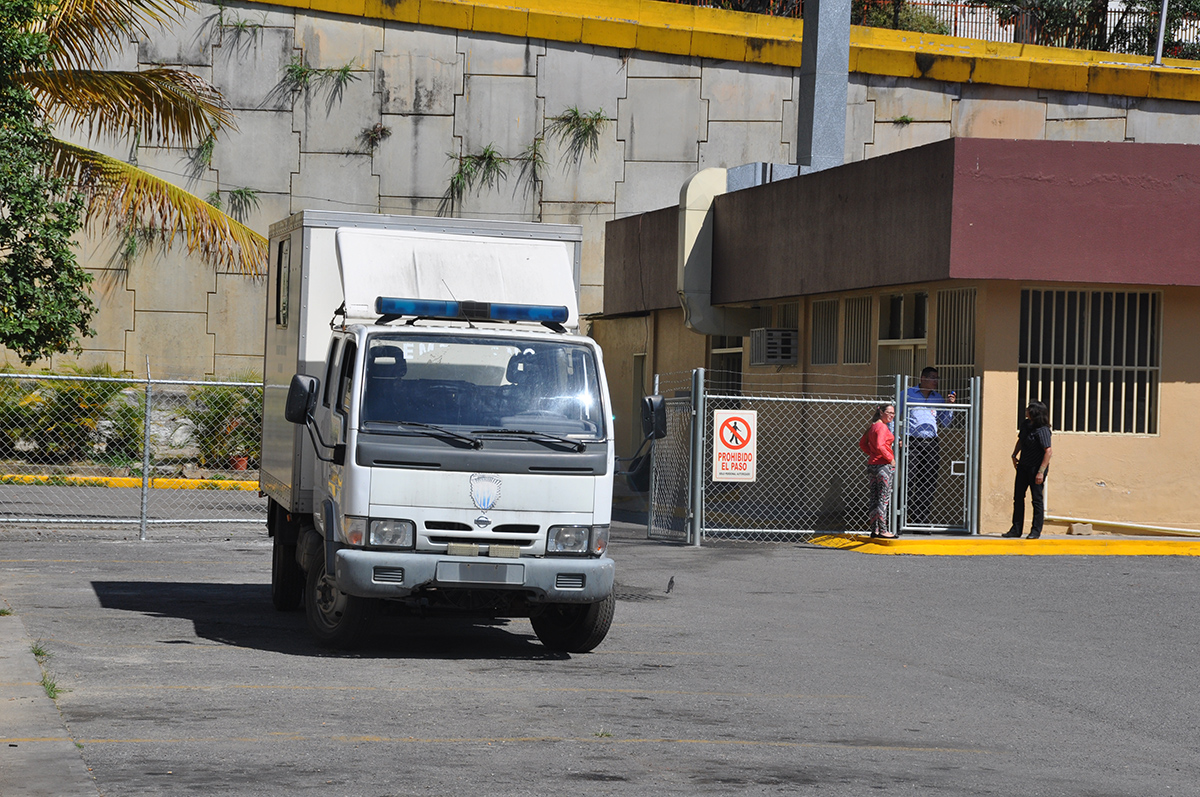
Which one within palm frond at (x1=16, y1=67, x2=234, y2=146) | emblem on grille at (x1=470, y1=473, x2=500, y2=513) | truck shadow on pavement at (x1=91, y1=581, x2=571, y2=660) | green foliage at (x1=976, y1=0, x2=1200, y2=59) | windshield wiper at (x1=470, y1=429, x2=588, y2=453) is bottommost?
truck shadow on pavement at (x1=91, y1=581, x2=571, y2=660)

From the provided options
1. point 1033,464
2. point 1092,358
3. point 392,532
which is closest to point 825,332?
point 1092,358

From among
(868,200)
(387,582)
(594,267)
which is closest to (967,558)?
(868,200)

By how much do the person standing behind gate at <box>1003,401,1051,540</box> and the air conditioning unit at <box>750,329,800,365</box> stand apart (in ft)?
17.9

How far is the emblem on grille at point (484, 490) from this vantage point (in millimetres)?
9492

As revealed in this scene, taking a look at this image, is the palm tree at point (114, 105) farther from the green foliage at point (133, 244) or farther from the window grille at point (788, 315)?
the green foliage at point (133, 244)

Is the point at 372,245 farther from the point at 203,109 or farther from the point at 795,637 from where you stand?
the point at 203,109

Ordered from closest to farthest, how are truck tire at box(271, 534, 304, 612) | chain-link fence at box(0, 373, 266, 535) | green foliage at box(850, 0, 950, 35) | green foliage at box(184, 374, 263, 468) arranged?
truck tire at box(271, 534, 304, 612)
chain-link fence at box(0, 373, 266, 535)
green foliage at box(184, 374, 263, 468)
green foliage at box(850, 0, 950, 35)

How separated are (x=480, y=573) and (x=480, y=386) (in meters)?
1.28

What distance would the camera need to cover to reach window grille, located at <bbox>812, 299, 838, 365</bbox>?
22.4 metres

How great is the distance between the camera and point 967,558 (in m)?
17.5

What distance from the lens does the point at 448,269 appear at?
34.7ft

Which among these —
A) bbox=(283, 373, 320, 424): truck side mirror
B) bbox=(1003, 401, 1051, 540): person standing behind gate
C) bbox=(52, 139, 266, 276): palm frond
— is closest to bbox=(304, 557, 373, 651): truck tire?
bbox=(283, 373, 320, 424): truck side mirror

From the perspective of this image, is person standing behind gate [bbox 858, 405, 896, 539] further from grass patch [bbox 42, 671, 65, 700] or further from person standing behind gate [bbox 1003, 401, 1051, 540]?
grass patch [bbox 42, 671, 65, 700]

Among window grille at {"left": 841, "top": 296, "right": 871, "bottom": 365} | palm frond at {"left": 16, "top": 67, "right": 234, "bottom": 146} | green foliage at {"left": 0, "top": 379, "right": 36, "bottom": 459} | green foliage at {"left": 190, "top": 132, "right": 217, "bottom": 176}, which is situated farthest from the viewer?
green foliage at {"left": 190, "top": 132, "right": 217, "bottom": 176}
